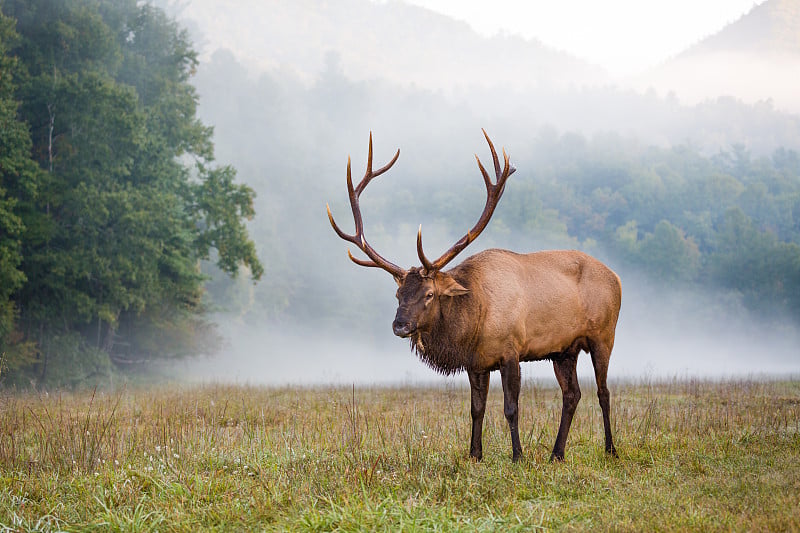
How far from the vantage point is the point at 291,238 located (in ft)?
279

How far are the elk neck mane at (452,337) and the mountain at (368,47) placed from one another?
132 m

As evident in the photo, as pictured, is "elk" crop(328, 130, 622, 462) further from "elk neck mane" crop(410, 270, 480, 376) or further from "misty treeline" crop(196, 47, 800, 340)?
"misty treeline" crop(196, 47, 800, 340)

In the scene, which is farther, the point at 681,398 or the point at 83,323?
the point at 83,323

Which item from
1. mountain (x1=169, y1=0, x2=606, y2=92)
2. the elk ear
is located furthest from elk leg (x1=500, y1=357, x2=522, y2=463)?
mountain (x1=169, y1=0, x2=606, y2=92)

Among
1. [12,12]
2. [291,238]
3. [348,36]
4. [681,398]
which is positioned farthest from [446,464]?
[348,36]

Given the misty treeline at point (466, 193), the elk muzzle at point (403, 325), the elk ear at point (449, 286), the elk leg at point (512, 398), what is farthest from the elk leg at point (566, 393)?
the misty treeline at point (466, 193)

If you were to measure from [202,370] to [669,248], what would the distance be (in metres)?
49.0

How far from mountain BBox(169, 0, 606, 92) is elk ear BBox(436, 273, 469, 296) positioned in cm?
13212

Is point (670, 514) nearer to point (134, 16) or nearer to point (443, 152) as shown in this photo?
point (134, 16)

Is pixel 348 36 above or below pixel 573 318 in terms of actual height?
above

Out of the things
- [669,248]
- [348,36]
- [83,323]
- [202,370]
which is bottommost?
[202,370]

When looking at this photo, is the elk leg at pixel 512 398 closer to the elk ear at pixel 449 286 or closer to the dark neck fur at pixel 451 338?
the dark neck fur at pixel 451 338

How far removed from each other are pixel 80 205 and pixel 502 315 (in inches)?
714

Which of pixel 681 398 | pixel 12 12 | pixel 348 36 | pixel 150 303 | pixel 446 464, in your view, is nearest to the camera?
pixel 446 464
